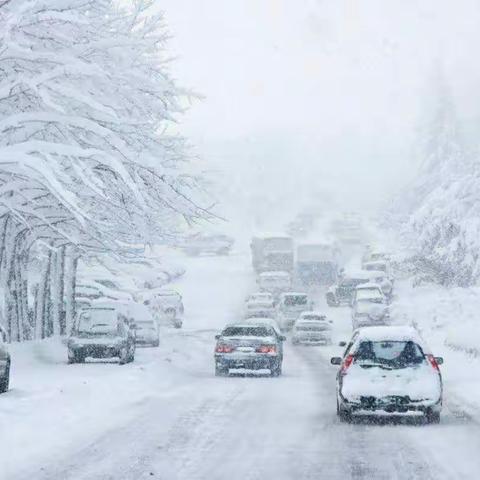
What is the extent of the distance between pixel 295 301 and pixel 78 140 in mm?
33236

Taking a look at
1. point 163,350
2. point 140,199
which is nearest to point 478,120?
point 163,350

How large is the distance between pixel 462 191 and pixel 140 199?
139 feet

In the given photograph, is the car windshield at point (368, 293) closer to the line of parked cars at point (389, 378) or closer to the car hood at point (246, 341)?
the car hood at point (246, 341)

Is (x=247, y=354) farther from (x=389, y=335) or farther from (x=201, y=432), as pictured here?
(x=201, y=432)

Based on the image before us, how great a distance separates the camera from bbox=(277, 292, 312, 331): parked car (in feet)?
195

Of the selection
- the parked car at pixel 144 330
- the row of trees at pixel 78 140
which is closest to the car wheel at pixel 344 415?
the row of trees at pixel 78 140

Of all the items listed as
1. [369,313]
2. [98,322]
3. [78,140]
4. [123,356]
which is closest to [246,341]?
[123,356]

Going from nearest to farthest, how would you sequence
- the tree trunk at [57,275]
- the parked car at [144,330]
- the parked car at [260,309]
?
the tree trunk at [57,275], the parked car at [144,330], the parked car at [260,309]

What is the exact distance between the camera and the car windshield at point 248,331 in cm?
3238

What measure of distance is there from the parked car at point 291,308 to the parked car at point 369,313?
302 cm

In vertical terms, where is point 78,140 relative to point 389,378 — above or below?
above

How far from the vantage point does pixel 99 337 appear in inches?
1347

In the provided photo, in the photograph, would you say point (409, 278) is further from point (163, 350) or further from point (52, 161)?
point (52, 161)

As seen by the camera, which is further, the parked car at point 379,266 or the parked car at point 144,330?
the parked car at point 379,266
